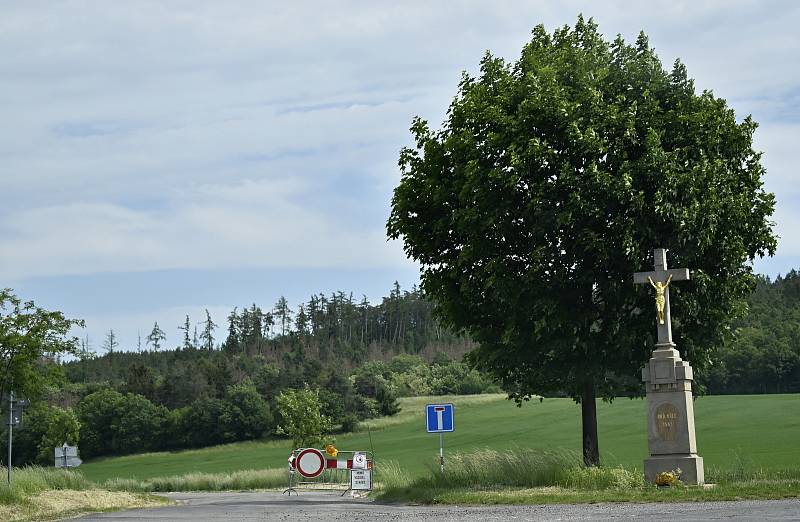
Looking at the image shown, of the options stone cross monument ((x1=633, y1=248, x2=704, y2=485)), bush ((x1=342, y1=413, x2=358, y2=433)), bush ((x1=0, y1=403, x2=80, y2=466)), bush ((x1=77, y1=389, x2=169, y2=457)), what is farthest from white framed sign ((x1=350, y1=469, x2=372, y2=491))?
bush ((x1=77, y1=389, x2=169, y2=457))

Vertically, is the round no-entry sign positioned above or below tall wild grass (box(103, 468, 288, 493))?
above

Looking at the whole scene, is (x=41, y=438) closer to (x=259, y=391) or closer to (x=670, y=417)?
(x=259, y=391)

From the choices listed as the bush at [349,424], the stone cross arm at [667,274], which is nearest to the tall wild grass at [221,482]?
the stone cross arm at [667,274]

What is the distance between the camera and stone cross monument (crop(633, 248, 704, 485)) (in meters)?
22.6

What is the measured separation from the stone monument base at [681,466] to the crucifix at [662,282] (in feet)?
8.62

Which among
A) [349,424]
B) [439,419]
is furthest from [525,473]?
[349,424]

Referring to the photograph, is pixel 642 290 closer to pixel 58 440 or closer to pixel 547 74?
pixel 547 74

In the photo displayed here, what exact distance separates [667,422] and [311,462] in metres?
10.3

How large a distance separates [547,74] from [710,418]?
59322mm

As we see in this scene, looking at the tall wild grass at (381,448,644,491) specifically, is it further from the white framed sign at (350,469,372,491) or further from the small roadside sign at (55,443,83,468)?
the small roadside sign at (55,443,83,468)

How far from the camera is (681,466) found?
73.8ft

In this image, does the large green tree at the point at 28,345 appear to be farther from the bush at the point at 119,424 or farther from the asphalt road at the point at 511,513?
the bush at the point at 119,424

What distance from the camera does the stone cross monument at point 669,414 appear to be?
2262cm

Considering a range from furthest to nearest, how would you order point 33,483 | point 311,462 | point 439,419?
point 311,462 → point 33,483 → point 439,419
